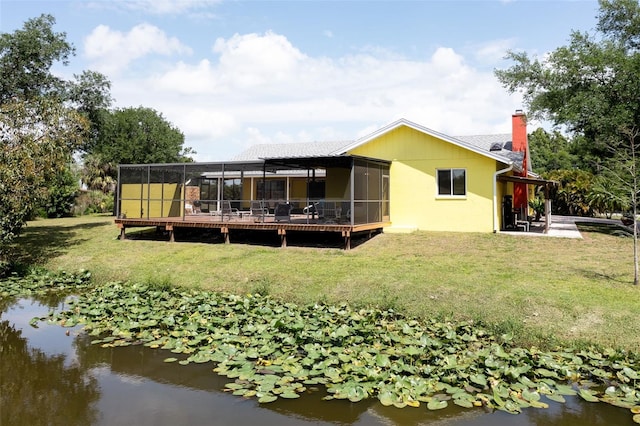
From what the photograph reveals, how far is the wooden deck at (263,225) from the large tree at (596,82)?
8775 millimetres

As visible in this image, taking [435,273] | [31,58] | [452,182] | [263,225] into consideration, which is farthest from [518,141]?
[31,58]

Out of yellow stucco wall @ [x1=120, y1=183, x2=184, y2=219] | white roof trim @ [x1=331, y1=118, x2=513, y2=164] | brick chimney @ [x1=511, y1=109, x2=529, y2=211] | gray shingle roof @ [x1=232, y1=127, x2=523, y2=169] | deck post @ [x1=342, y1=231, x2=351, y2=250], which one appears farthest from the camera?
gray shingle roof @ [x1=232, y1=127, x2=523, y2=169]

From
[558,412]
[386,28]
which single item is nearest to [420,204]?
[386,28]

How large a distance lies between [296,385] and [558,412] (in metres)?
3.11

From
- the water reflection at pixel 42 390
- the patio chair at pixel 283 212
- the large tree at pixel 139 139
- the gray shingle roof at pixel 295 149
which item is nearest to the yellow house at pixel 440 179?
the patio chair at pixel 283 212

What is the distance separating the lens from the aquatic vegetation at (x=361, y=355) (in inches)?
199

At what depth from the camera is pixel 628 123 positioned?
48.5ft

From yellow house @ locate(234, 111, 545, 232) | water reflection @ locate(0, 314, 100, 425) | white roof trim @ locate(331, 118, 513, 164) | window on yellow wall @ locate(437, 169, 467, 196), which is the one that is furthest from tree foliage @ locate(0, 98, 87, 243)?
window on yellow wall @ locate(437, 169, 467, 196)

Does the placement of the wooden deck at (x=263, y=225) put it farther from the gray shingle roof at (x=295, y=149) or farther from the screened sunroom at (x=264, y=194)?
the gray shingle roof at (x=295, y=149)

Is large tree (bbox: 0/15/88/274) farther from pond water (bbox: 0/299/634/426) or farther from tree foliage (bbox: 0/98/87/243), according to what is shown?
pond water (bbox: 0/299/634/426)

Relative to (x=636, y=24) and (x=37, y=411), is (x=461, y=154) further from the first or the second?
(x=37, y=411)

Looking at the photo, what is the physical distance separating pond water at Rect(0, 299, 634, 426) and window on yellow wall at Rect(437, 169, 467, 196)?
11140mm

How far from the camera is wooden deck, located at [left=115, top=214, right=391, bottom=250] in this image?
13172mm

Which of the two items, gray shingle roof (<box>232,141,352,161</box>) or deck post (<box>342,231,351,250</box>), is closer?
deck post (<box>342,231,351,250</box>)
